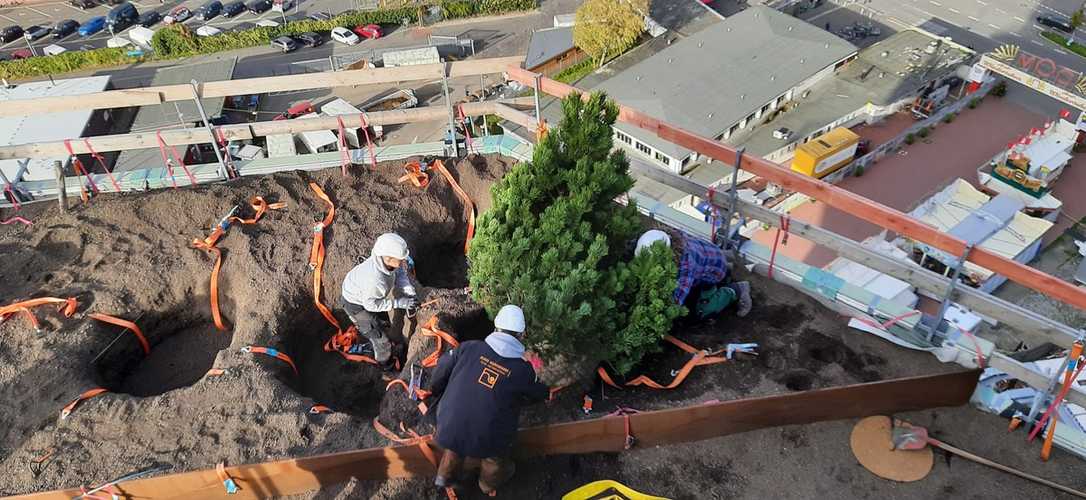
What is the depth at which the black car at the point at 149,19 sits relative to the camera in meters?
42.2

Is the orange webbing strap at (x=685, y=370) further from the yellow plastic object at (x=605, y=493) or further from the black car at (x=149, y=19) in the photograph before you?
the black car at (x=149, y=19)

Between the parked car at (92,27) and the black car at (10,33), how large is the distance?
10.7ft

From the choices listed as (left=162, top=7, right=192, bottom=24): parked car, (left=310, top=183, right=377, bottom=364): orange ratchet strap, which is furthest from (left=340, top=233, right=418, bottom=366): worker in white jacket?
(left=162, top=7, right=192, bottom=24): parked car

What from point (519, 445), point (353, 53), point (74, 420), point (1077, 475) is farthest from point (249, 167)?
point (353, 53)

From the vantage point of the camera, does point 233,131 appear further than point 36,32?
No

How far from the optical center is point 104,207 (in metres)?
11.6

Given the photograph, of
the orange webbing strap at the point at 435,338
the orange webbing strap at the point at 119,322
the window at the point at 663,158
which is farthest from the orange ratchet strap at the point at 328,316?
the window at the point at 663,158

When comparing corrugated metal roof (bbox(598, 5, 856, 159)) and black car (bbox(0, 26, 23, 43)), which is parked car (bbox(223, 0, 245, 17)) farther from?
corrugated metal roof (bbox(598, 5, 856, 159))

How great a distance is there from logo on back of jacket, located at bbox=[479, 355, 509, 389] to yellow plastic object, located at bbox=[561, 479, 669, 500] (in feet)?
6.64

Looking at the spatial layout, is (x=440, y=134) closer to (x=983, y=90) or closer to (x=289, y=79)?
(x=289, y=79)

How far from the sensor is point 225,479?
318 inches

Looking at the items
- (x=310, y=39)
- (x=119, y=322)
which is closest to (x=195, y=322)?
(x=119, y=322)

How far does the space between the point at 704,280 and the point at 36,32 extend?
46519 millimetres

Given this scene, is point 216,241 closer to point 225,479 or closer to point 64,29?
point 225,479
